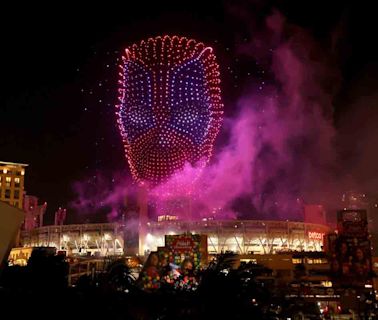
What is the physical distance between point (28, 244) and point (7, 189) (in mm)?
18768

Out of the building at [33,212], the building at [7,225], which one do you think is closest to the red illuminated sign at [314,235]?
the building at [33,212]

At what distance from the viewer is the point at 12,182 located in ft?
367

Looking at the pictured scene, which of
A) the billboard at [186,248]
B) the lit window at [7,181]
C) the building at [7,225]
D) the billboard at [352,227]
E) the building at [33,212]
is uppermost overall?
the lit window at [7,181]

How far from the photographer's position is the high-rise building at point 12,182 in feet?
361

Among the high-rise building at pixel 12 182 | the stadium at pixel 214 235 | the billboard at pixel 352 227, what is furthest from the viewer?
the high-rise building at pixel 12 182

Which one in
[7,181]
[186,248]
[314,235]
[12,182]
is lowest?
[186,248]

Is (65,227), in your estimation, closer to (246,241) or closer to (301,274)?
(246,241)

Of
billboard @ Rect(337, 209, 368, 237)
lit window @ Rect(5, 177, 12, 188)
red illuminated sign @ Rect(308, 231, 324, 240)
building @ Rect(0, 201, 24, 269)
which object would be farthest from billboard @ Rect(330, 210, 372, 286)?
lit window @ Rect(5, 177, 12, 188)

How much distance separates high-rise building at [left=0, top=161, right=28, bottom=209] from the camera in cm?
10994

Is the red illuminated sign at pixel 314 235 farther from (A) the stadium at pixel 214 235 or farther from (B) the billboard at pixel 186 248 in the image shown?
(B) the billboard at pixel 186 248

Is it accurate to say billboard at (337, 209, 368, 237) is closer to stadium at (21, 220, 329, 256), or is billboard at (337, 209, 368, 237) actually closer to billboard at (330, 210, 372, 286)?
billboard at (330, 210, 372, 286)

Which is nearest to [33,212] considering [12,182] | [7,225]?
[12,182]

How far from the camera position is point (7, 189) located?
11075 centimetres

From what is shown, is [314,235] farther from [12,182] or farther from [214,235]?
[12,182]
